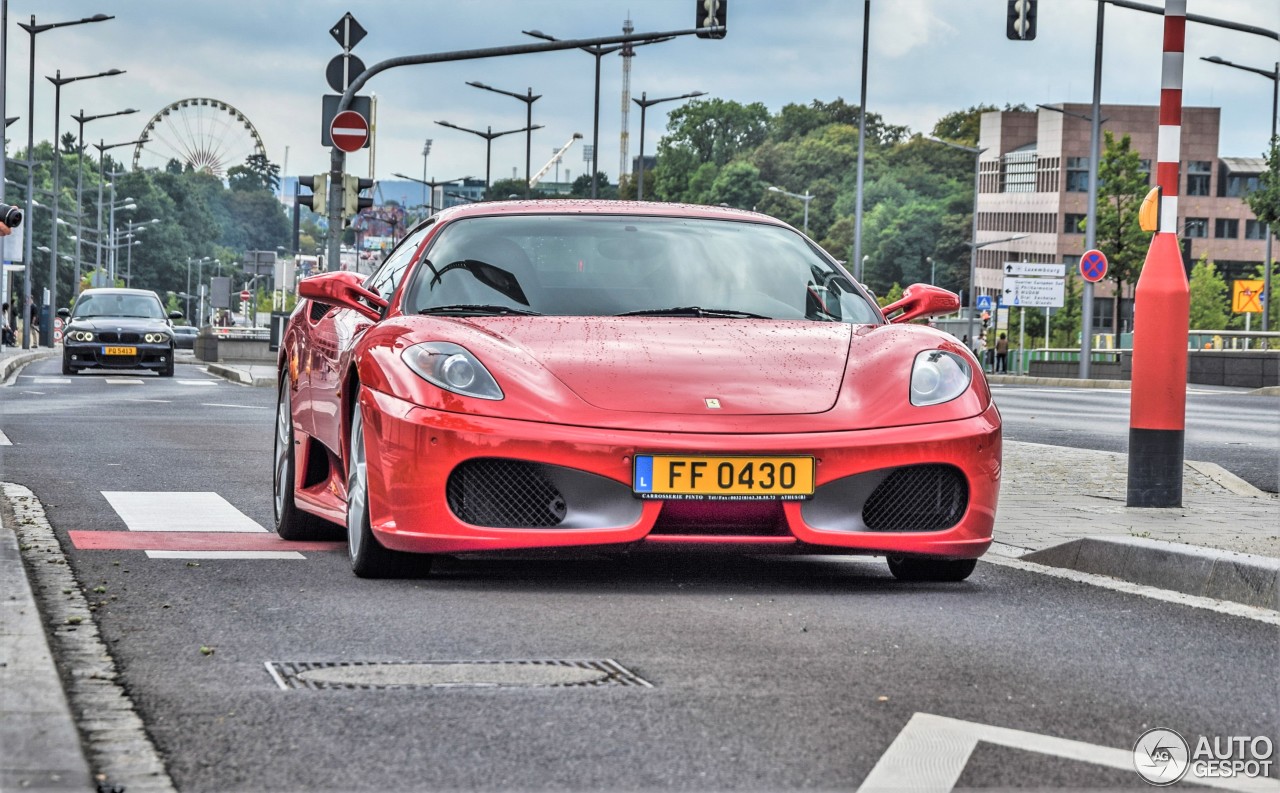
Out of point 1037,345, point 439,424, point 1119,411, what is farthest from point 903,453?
point 1037,345

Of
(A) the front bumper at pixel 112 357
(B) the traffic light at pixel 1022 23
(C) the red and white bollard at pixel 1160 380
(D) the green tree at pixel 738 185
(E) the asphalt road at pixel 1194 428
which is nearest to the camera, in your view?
(C) the red and white bollard at pixel 1160 380

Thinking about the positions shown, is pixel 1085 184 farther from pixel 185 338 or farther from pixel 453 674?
pixel 453 674

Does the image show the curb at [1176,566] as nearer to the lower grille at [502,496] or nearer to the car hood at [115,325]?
the lower grille at [502,496]

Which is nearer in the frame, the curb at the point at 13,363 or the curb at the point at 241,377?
the curb at the point at 241,377

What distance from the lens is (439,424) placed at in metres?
6.24

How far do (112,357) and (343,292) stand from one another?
27894mm

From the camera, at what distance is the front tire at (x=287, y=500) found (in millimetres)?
8023

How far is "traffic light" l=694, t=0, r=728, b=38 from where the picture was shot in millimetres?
30391

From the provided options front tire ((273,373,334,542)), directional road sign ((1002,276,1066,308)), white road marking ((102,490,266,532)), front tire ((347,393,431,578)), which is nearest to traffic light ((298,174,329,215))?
white road marking ((102,490,266,532))

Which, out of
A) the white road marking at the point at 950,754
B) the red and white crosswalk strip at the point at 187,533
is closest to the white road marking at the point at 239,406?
the red and white crosswalk strip at the point at 187,533

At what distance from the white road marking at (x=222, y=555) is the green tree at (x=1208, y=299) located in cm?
10697

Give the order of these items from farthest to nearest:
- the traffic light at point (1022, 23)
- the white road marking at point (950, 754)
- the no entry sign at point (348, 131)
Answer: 1. the traffic light at point (1022, 23)
2. the no entry sign at point (348, 131)
3. the white road marking at point (950, 754)

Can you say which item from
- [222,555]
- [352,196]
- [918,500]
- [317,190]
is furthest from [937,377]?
[317,190]

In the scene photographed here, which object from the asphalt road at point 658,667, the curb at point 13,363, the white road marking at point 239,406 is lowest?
the curb at point 13,363
